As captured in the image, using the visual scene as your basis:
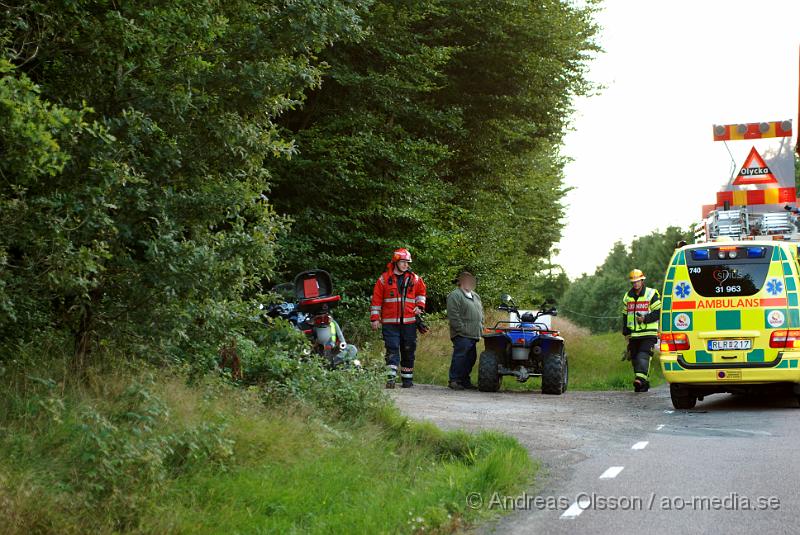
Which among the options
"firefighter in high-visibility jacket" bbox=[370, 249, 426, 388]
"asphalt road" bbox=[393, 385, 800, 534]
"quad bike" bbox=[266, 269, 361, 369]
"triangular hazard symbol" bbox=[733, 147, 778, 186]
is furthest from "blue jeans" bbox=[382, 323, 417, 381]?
"triangular hazard symbol" bbox=[733, 147, 778, 186]

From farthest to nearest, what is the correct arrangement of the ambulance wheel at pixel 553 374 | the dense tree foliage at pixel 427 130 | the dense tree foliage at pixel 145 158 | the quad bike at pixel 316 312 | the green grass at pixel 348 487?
the dense tree foliage at pixel 427 130, the ambulance wheel at pixel 553 374, the quad bike at pixel 316 312, the dense tree foliage at pixel 145 158, the green grass at pixel 348 487

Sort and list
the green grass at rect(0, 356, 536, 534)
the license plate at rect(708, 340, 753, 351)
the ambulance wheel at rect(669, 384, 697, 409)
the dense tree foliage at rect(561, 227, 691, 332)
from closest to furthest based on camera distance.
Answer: the green grass at rect(0, 356, 536, 534), the license plate at rect(708, 340, 753, 351), the ambulance wheel at rect(669, 384, 697, 409), the dense tree foliage at rect(561, 227, 691, 332)

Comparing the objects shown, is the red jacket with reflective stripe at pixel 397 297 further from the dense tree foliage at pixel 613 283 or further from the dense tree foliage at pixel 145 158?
the dense tree foliage at pixel 613 283

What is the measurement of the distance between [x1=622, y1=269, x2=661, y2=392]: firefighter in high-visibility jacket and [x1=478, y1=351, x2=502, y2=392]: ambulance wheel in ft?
7.37

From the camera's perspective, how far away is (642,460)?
9867 mm

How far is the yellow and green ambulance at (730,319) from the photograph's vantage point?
567 inches

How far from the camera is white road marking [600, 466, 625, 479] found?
896 cm

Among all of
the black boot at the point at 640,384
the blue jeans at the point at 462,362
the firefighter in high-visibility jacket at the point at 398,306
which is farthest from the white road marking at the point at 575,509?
the black boot at the point at 640,384

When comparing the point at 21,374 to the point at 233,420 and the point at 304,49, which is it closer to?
the point at 233,420

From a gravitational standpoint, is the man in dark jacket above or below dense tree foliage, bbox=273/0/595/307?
below

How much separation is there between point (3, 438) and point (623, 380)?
13.8 meters

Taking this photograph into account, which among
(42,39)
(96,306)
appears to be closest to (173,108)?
(42,39)

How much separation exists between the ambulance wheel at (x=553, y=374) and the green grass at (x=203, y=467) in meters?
7.12

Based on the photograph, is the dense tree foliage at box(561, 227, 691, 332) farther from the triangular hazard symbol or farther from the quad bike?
the quad bike
